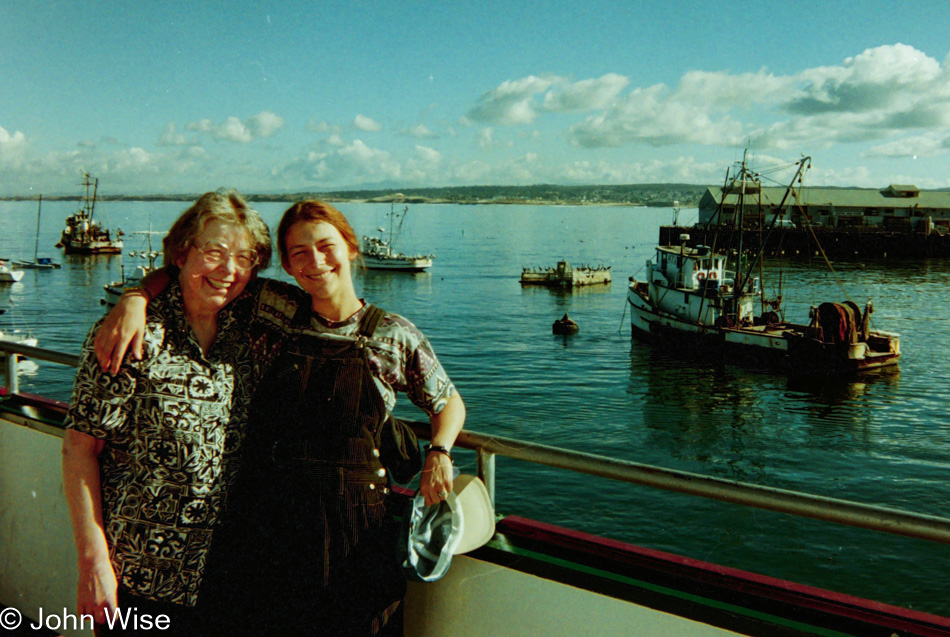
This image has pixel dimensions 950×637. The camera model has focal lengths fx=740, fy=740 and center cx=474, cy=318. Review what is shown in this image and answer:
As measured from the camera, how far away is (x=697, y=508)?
19.4 m

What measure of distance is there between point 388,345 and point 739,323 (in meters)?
39.7

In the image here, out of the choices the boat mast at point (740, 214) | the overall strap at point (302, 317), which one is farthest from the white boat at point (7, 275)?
the overall strap at point (302, 317)

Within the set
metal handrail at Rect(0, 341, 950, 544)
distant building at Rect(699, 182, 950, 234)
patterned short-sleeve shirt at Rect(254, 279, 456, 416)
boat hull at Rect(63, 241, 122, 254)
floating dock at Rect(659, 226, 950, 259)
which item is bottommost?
metal handrail at Rect(0, 341, 950, 544)

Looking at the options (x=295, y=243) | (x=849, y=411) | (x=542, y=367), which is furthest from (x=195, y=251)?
(x=542, y=367)

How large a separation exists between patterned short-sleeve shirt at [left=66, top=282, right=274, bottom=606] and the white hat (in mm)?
579

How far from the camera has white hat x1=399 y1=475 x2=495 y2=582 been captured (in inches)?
88.4

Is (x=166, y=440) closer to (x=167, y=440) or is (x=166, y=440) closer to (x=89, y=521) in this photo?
(x=167, y=440)

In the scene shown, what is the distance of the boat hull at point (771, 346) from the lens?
113 ft

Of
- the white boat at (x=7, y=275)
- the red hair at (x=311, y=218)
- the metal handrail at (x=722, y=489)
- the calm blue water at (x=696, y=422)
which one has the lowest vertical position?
the calm blue water at (x=696, y=422)

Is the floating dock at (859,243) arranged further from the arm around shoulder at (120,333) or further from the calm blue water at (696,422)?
the arm around shoulder at (120,333)

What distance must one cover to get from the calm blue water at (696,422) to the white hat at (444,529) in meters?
0.83

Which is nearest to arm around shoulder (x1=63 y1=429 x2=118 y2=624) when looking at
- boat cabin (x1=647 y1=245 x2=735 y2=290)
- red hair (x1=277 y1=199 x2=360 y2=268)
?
red hair (x1=277 y1=199 x2=360 y2=268)

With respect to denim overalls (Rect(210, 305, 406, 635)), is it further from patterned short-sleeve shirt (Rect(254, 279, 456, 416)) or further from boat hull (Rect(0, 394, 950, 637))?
boat hull (Rect(0, 394, 950, 637))

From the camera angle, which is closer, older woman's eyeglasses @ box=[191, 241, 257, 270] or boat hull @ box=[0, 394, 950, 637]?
boat hull @ box=[0, 394, 950, 637]
